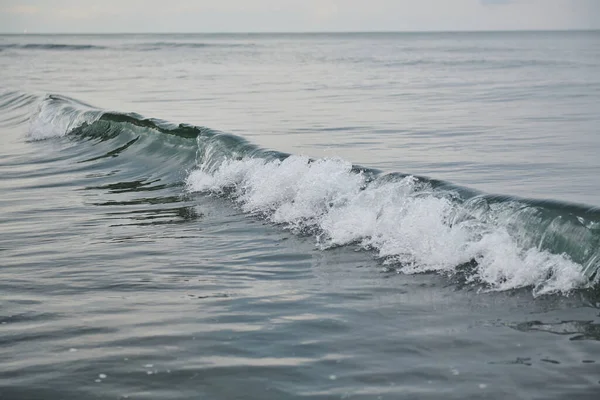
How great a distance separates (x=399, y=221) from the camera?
9.06 m

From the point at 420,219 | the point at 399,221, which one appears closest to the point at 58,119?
the point at 399,221

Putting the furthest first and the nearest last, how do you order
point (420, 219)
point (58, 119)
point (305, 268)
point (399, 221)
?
point (58, 119) < point (399, 221) < point (420, 219) < point (305, 268)

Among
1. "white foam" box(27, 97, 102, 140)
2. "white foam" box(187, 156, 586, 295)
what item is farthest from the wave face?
"white foam" box(27, 97, 102, 140)

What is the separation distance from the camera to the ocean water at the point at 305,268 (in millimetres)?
5254

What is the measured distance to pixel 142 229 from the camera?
9.88 metres

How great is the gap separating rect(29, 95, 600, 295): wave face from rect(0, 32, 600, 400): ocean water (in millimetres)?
27

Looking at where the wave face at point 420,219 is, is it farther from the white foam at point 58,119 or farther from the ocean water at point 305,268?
the white foam at point 58,119

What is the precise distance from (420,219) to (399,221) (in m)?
0.36

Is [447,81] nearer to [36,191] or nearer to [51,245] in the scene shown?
[36,191]

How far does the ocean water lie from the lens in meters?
5.25

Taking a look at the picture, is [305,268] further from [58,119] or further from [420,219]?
[58,119]

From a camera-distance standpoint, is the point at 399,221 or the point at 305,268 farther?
the point at 399,221

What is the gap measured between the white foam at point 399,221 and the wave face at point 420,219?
1 centimetres

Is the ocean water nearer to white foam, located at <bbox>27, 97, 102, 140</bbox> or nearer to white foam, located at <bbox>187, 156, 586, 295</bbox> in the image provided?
white foam, located at <bbox>187, 156, 586, 295</bbox>
